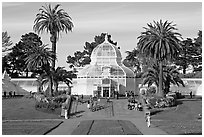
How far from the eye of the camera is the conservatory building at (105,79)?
76312 millimetres

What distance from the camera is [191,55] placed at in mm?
106375

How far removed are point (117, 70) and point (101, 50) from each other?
6.14 m

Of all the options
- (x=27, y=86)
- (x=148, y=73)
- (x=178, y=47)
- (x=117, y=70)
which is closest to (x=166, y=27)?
(x=178, y=47)

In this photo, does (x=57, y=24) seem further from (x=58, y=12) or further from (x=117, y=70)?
(x=117, y=70)

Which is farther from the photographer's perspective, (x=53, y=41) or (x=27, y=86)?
(x=27, y=86)

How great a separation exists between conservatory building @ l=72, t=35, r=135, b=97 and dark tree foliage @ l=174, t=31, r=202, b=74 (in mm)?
27564

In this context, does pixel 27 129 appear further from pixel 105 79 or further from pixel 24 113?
pixel 105 79

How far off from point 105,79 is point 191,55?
37.2 meters

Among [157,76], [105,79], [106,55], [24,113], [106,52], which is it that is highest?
[106,52]

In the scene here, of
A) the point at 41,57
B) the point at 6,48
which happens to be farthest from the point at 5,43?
the point at 41,57

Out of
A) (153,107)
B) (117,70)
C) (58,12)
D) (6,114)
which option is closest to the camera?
(6,114)

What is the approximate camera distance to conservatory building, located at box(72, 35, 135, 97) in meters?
76.3

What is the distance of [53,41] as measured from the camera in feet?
202

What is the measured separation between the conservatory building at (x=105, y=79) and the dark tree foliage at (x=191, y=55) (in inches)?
1085
